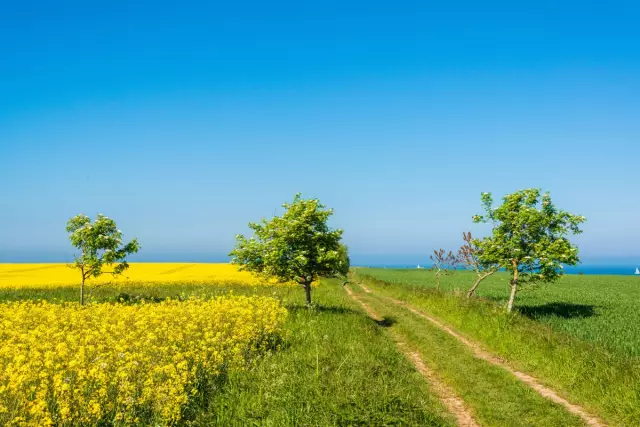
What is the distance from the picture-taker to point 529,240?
897 inches

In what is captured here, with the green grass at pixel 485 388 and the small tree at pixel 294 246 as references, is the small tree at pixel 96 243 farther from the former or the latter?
the green grass at pixel 485 388

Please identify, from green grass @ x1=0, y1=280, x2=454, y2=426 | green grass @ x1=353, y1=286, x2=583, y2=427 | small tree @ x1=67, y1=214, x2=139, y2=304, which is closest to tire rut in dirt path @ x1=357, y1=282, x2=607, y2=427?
green grass @ x1=353, y1=286, x2=583, y2=427

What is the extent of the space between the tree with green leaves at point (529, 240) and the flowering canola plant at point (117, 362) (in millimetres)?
13504

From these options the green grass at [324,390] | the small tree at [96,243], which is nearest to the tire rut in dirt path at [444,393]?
the green grass at [324,390]

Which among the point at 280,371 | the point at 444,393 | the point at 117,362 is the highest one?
the point at 117,362

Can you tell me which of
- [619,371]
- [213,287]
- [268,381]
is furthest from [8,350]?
[213,287]

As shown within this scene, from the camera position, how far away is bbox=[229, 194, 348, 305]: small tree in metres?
20.7

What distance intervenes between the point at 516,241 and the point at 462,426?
15077 millimetres

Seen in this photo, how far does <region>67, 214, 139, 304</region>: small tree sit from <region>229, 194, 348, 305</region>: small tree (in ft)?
27.6

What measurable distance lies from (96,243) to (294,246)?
12.0 metres

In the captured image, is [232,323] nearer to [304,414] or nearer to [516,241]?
[304,414]

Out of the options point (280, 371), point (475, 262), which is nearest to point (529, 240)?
point (475, 262)

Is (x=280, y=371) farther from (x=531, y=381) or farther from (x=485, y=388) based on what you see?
(x=531, y=381)

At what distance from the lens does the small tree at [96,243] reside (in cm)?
2509
